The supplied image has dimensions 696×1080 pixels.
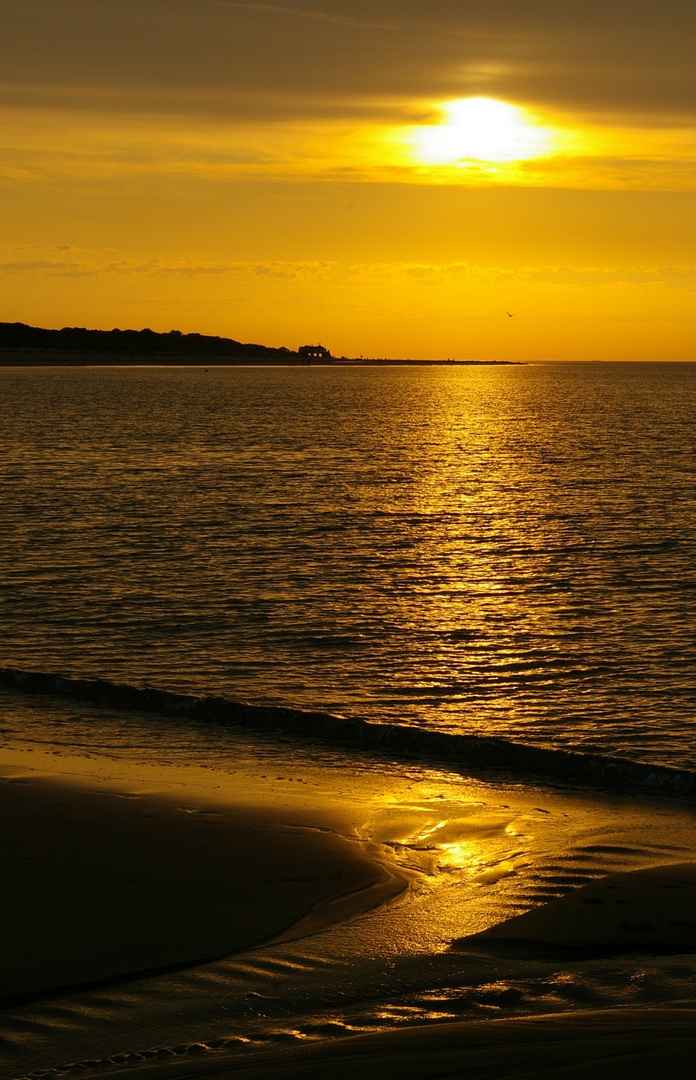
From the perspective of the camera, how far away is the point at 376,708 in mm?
14961

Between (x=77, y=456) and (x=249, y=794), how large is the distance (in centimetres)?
5140

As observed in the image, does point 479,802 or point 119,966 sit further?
point 479,802

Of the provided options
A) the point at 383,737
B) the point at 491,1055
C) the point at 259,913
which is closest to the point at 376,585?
the point at 383,737

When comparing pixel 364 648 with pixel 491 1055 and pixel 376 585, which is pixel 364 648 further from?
pixel 491 1055

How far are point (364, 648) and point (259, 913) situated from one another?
36.9 ft

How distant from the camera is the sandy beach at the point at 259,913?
5172 millimetres

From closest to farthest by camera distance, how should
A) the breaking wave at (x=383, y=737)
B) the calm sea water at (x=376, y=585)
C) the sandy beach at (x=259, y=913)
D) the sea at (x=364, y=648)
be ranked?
the sandy beach at (x=259, y=913) → the sea at (x=364, y=648) → the breaking wave at (x=383, y=737) → the calm sea water at (x=376, y=585)

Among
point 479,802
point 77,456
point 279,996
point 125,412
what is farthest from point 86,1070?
point 125,412

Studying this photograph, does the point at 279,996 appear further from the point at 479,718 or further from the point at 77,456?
the point at 77,456

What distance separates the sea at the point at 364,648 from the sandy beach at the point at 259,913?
33 cm

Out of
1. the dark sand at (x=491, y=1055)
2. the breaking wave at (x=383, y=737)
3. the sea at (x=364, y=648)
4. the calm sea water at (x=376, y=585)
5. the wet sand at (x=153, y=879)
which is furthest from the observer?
the calm sea water at (x=376, y=585)

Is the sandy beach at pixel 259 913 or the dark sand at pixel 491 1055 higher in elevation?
the dark sand at pixel 491 1055

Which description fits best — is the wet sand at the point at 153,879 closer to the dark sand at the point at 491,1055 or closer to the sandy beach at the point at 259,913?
the sandy beach at the point at 259,913

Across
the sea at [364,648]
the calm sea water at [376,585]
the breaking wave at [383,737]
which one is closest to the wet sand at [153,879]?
the sea at [364,648]
